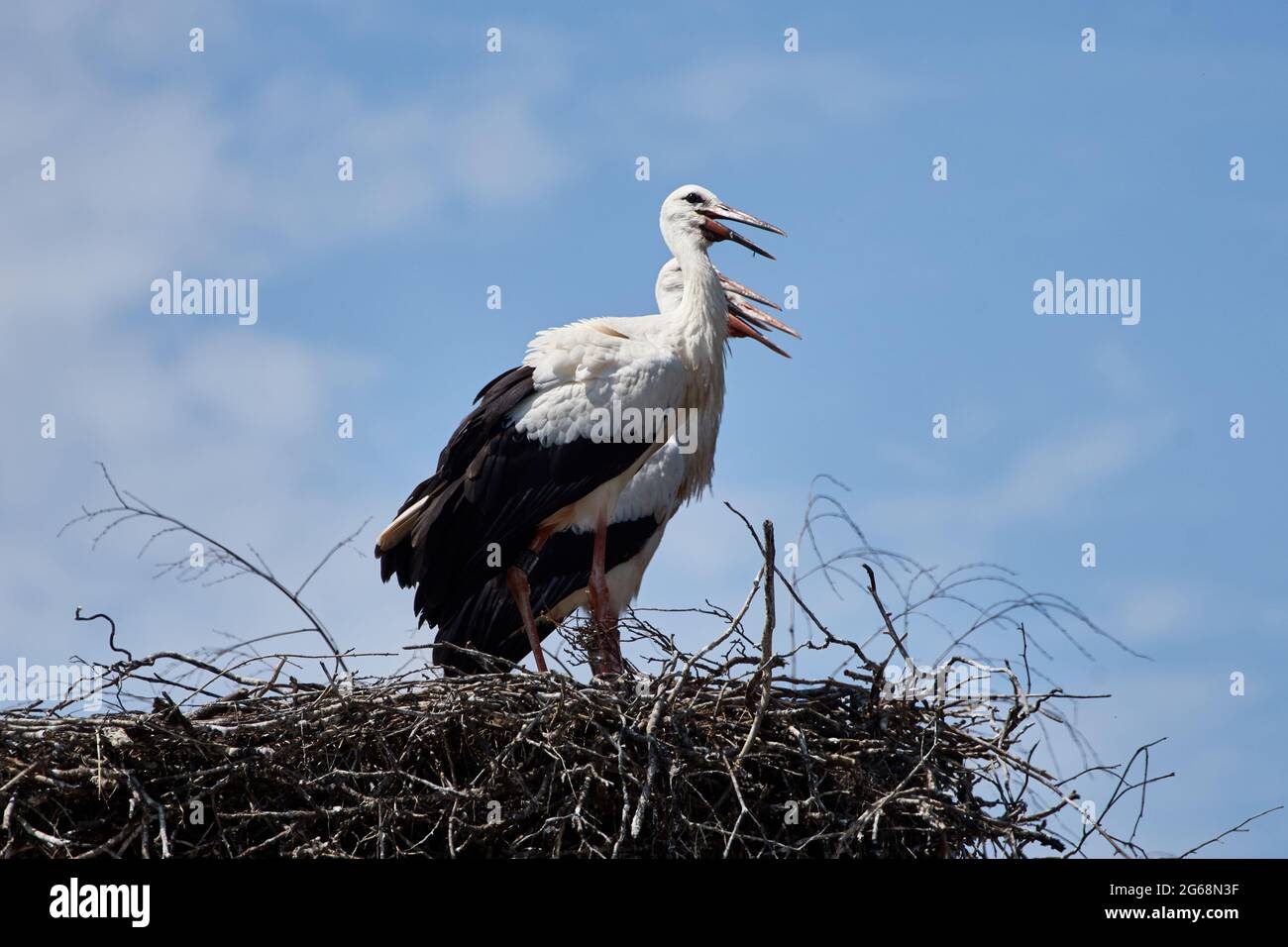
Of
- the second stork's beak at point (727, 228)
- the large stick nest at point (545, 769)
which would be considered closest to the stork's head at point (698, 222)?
the second stork's beak at point (727, 228)

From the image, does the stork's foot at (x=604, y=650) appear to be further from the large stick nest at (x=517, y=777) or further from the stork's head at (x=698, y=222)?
the stork's head at (x=698, y=222)

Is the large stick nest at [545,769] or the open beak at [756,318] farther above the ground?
the open beak at [756,318]

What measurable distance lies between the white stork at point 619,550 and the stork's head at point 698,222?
1.22ft

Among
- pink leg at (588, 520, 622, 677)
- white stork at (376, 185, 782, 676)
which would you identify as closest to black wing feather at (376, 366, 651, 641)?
white stork at (376, 185, 782, 676)

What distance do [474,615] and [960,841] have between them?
8.75 feet

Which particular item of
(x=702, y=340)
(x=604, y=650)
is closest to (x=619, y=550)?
(x=702, y=340)

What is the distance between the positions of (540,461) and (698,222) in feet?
4.76

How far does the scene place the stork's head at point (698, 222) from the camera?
6.98 m

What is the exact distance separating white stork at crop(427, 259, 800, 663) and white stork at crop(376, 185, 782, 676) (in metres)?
0.17

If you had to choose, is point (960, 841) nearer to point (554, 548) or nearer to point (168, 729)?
point (168, 729)

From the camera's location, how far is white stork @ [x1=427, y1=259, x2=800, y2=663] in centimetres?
675
